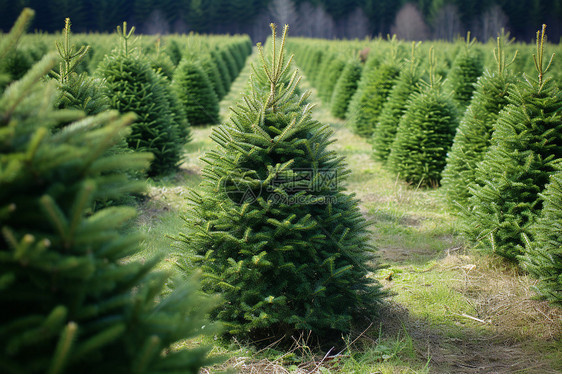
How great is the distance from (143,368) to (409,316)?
2954 mm

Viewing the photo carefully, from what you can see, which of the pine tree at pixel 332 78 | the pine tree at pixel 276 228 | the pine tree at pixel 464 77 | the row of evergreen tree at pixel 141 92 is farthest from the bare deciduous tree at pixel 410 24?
the pine tree at pixel 276 228

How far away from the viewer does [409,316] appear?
3.63m

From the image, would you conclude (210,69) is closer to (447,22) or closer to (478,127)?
(478,127)

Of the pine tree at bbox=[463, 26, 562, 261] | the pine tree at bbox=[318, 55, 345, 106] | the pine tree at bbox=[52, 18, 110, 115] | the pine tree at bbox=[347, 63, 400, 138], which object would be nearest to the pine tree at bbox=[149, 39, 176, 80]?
the pine tree at bbox=[347, 63, 400, 138]

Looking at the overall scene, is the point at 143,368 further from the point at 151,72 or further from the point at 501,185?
the point at 151,72

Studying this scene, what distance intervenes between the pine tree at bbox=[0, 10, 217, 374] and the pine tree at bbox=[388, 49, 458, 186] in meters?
6.47

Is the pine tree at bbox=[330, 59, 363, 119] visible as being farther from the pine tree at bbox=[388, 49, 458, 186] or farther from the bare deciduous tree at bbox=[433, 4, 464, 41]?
the bare deciduous tree at bbox=[433, 4, 464, 41]

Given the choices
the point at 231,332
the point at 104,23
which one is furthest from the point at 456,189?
the point at 104,23

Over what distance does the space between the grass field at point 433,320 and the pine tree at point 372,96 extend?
4.65 meters

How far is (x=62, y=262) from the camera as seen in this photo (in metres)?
1.20

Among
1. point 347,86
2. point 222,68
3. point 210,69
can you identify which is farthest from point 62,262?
point 222,68

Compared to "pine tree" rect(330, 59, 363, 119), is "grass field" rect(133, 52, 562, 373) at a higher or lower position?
lower

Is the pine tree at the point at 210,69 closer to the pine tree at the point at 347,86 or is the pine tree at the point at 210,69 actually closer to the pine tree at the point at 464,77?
the pine tree at the point at 347,86

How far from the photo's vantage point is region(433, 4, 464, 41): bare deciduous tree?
47531mm
